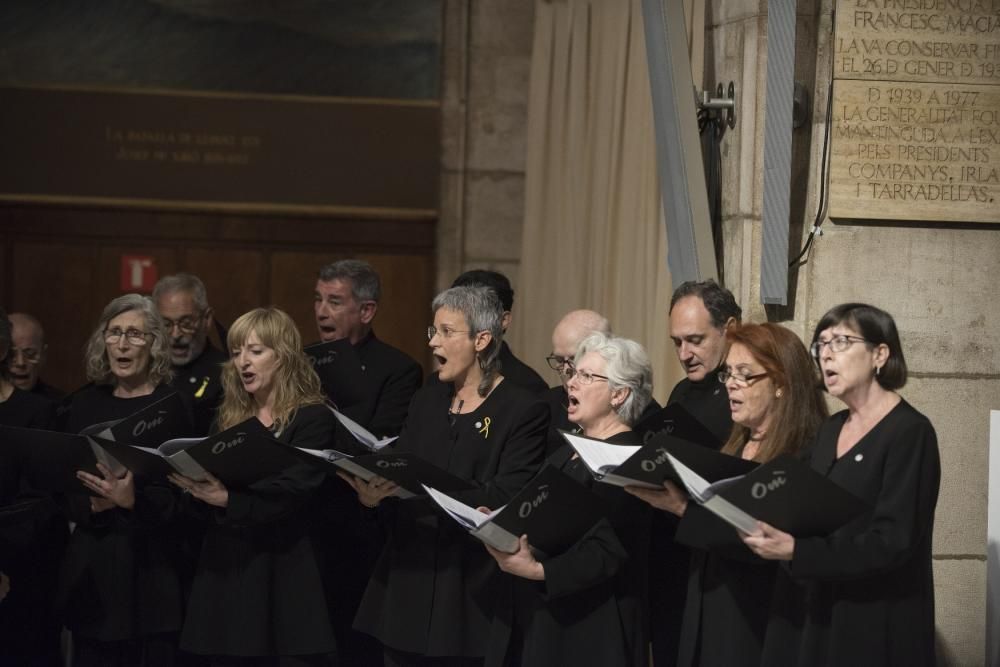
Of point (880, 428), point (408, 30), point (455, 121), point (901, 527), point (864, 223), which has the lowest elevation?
point (901, 527)

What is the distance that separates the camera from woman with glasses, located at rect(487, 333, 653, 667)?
12.6 ft

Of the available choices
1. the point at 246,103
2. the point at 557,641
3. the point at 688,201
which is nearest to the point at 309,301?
the point at 246,103

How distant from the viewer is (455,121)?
8773 millimetres

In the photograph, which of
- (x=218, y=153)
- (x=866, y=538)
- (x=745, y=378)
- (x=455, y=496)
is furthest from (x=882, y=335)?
(x=218, y=153)

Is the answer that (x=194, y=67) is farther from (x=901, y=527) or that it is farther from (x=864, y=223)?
(x=901, y=527)

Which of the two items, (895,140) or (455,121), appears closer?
(895,140)

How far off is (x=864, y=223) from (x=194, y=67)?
4.73 metres

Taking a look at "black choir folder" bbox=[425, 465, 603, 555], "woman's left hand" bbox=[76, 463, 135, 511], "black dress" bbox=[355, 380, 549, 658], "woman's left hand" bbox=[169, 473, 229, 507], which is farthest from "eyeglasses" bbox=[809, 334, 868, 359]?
"woman's left hand" bbox=[76, 463, 135, 511]

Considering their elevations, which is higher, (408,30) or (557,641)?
(408,30)

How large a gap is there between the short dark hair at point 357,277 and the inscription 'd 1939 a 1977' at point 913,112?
74.7 inches

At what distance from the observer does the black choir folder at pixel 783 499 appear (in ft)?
10.6

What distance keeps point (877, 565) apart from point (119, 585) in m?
2.55

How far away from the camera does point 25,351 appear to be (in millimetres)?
5875

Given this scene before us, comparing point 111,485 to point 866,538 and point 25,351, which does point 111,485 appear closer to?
point 25,351
